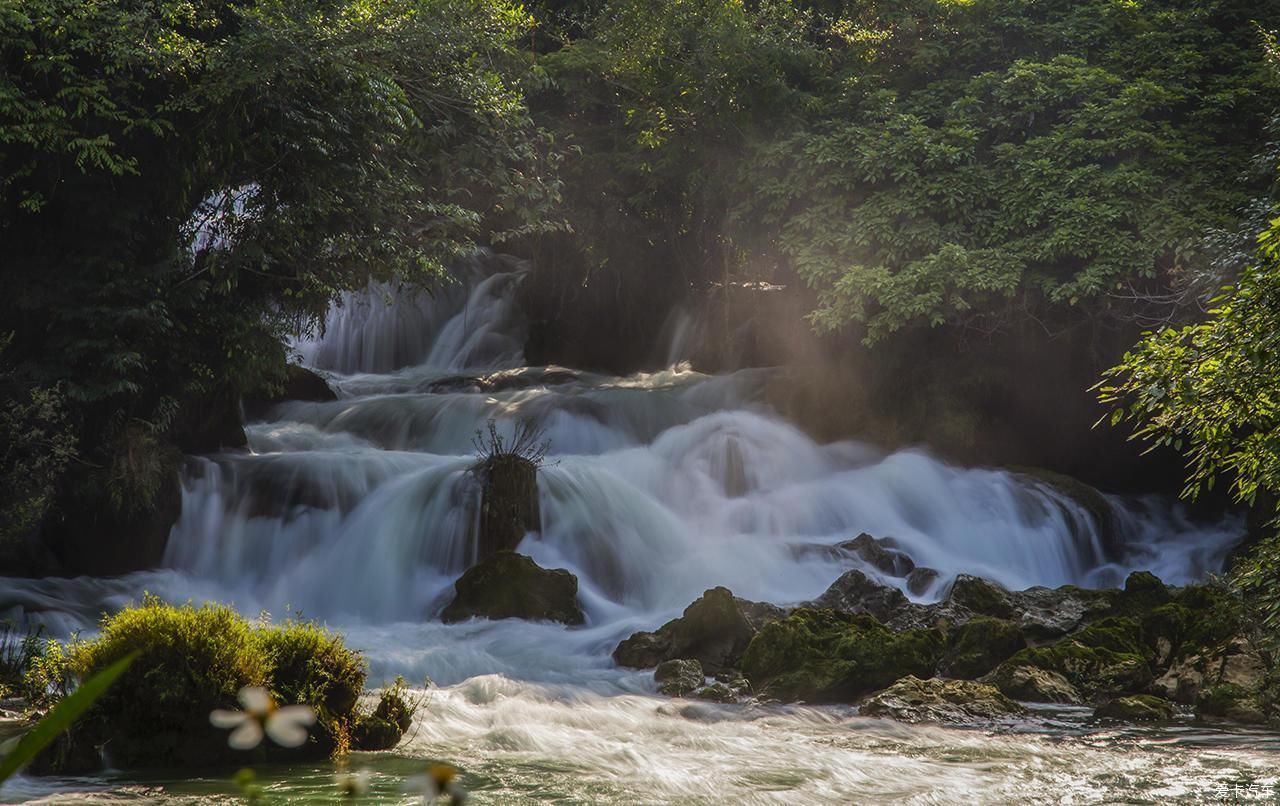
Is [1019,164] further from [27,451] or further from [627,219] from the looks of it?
[27,451]

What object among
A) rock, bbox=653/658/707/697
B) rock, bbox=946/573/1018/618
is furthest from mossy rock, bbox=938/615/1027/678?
rock, bbox=653/658/707/697

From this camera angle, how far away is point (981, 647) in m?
12.4

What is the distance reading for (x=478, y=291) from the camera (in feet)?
98.4

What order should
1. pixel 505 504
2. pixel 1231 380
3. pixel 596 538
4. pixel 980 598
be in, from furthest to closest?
pixel 596 538
pixel 505 504
pixel 980 598
pixel 1231 380

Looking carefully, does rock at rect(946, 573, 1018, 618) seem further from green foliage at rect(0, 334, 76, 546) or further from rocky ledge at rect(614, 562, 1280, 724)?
green foliage at rect(0, 334, 76, 546)

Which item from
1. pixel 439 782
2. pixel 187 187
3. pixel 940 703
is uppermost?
pixel 187 187

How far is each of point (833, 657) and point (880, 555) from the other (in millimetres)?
5666

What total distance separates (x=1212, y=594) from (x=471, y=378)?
16187 millimetres

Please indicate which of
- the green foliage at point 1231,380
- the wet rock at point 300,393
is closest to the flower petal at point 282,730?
the green foliage at point 1231,380

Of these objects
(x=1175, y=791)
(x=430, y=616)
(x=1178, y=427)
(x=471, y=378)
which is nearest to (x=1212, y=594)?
(x=1175, y=791)

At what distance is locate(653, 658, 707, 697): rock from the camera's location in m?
11.6

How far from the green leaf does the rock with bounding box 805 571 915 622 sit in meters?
13.6

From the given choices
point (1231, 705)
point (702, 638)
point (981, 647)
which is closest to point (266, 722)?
point (1231, 705)

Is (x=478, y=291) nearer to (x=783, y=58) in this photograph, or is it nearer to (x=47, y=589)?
(x=783, y=58)
